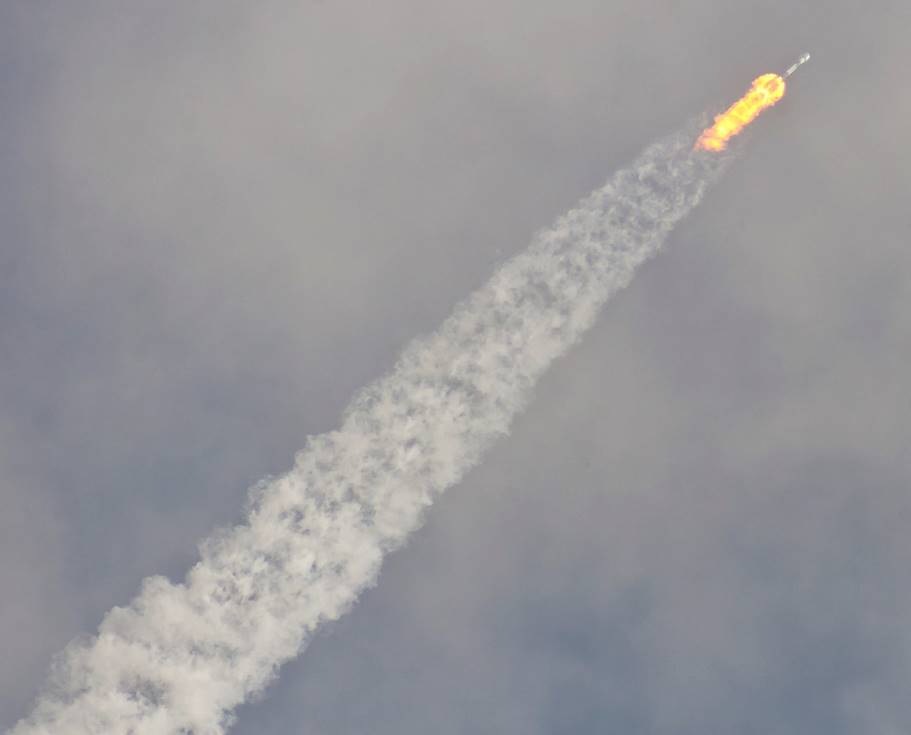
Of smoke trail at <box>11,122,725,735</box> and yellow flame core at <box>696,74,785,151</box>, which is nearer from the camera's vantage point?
smoke trail at <box>11,122,725,735</box>

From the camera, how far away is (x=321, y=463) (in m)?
112

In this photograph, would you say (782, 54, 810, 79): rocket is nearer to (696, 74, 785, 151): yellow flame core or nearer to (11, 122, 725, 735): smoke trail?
(696, 74, 785, 151): yellow flame core

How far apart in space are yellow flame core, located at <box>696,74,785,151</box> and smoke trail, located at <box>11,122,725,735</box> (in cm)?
168

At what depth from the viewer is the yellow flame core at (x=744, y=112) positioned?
118438 mm

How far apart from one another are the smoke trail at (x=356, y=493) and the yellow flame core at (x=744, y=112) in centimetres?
168

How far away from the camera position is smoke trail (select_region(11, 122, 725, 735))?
107m

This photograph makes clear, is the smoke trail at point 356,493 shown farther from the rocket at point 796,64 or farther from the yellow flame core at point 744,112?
the rocket at point 796,64

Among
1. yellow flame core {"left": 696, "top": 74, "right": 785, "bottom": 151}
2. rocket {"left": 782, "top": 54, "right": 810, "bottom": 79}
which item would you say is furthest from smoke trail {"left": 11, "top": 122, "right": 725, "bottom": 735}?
rocket {"left": 782, "top": 54, "right": 810, "bottom": 79}

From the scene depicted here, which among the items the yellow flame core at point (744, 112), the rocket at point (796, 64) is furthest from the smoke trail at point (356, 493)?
the rocket at point (796, 64)

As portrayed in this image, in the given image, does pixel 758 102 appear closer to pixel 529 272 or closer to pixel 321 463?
pixel 529 272

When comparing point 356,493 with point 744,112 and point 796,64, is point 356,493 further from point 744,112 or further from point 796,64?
point 796,64

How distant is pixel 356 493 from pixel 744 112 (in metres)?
52.7

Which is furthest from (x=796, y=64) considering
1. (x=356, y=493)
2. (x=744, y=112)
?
(x=356, y=493)

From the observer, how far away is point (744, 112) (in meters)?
119
